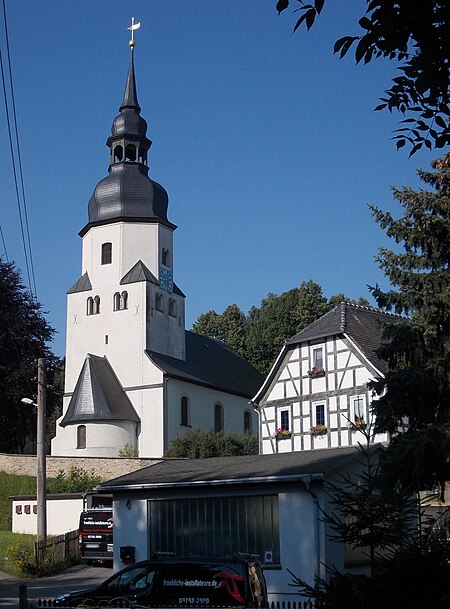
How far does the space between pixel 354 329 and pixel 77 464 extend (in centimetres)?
1441

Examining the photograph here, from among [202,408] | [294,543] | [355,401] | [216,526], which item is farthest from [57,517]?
[202,408]

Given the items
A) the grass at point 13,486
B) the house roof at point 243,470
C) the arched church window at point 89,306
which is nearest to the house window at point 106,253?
the arched church window at point 89,306

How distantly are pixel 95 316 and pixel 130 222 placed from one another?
602cm

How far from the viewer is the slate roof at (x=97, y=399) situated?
4978 centimetres

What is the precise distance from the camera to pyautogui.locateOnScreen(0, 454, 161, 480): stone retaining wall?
42031 mm

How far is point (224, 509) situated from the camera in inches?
834

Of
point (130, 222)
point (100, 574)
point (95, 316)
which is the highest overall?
point (130, 222)

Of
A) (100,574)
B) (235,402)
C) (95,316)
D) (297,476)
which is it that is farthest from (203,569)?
(235,402)

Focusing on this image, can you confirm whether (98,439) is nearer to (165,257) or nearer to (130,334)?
(130,334)

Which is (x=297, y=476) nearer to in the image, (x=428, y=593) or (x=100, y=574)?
(x=100, y=574)

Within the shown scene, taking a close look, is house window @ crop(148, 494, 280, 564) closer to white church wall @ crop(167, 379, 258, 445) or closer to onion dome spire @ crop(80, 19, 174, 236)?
white church wall @ crop(167, 379, 258, 445)

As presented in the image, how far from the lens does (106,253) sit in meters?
55.3

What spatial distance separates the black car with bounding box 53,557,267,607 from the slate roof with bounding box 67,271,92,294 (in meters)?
40.9

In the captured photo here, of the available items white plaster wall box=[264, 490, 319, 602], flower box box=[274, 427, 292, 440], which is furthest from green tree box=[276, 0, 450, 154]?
flower box box=[274, 427, 292, 440]
